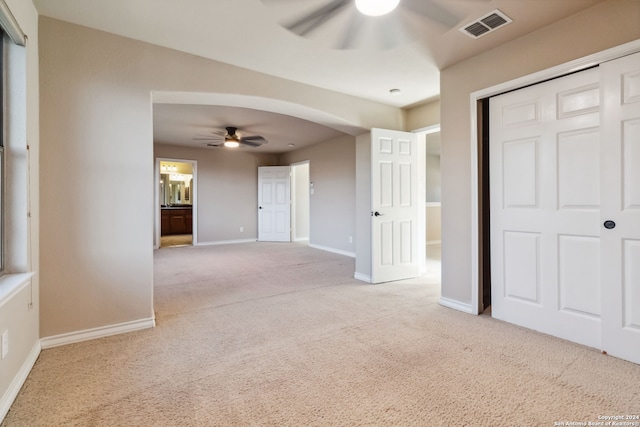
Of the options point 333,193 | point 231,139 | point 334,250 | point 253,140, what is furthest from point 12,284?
point 333,193

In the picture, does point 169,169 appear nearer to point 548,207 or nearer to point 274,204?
point 274,204

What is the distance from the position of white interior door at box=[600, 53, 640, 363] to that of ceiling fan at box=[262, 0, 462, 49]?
1.21m

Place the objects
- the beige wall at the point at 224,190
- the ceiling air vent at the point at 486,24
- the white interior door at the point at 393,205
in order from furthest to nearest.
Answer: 1. the beige wall at the point at 224,190
2. the white interior door at the point at 393,205
3. the ceiling air vent at the point at 486,24

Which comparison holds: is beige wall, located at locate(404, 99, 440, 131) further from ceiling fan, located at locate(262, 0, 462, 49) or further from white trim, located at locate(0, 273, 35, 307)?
white trim, located at locate(0, 273, 35, 307)

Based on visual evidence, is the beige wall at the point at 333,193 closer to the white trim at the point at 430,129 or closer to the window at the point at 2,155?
the white trim at the point at 430,129

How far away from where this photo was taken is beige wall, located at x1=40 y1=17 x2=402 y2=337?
2316 mm

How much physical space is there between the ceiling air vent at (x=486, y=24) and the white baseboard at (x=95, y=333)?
11.8ft

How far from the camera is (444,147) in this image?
10.5 ft

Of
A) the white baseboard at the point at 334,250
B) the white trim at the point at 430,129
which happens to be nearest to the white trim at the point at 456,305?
the white trim at the point at 430,129

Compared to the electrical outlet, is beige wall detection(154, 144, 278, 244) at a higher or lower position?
higher

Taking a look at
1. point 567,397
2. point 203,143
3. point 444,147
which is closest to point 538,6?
point 444,147

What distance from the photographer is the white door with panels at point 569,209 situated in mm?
2086

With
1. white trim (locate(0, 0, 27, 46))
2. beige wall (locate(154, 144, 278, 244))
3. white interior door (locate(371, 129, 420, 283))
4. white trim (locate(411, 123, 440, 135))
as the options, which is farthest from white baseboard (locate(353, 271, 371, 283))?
beige wall (locate(154, 144, 278, 244))

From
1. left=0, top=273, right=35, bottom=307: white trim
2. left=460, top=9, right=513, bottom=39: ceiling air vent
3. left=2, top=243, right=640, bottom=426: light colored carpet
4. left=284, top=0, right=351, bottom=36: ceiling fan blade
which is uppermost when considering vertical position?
left=460, top=9, right=513, bottom=39: ceiling air vent
